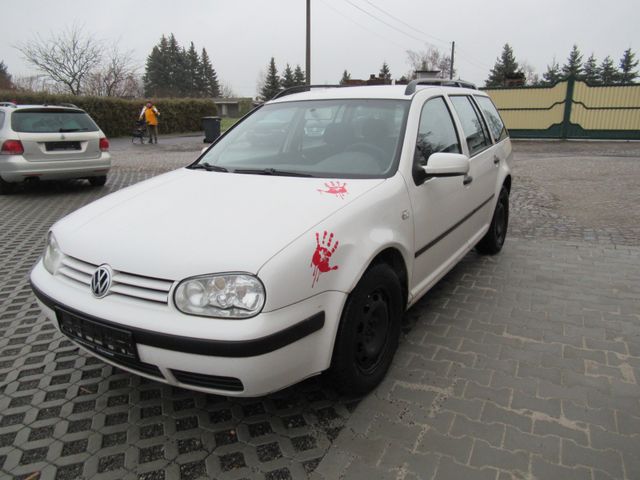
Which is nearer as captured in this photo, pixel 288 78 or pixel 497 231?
pixel 497 231

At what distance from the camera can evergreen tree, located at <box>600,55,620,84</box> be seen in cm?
6027

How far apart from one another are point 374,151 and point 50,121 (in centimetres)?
768

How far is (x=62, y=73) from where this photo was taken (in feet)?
115

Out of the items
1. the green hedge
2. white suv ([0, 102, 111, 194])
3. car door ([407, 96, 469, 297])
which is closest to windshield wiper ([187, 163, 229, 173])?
car door ([407, 96, 469, 297])

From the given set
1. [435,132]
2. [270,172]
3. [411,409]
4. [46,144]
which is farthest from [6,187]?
[411,409]

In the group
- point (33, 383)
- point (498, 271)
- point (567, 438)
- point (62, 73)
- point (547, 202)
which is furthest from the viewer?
point (62, 73)

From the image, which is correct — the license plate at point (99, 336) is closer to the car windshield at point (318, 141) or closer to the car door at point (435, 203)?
the car windshield at point (318, 141)

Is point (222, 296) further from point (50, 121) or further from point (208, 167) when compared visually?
point (50, 121)

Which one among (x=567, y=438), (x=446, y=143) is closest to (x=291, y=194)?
(x=446, y=143)

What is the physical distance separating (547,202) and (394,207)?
6.45m

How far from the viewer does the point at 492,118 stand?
16.5ft

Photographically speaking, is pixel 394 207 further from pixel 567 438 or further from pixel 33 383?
pixel 33 383

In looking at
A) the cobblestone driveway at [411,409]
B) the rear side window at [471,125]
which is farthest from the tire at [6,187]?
the rear side window at [471,125]

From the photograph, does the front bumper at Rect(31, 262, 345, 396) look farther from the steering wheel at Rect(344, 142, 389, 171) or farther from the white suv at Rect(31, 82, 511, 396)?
the steering wheel at Rect(344, 142, 389, 171)
